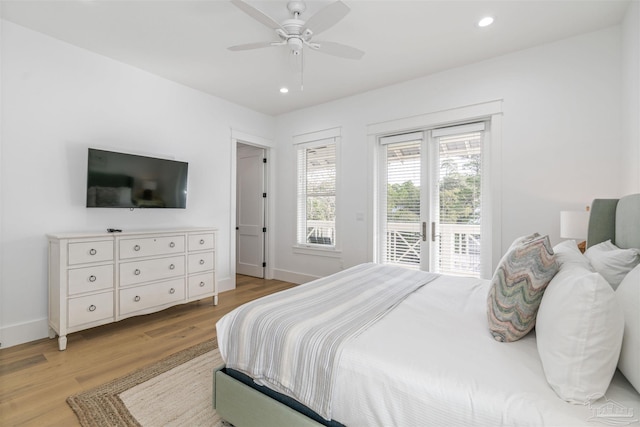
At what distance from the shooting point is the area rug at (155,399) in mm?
1666

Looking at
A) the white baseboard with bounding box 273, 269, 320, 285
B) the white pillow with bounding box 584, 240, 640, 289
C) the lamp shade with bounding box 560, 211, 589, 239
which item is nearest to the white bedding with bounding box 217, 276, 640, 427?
the white pillow with bounding box 584, 240, 640, 289

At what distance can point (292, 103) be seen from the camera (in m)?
4.55

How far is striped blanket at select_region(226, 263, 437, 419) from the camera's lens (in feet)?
4.02

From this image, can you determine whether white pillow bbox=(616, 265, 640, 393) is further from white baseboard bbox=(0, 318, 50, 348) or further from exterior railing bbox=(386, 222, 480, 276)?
white baseboard bbox=(0, 318, 50, 348)

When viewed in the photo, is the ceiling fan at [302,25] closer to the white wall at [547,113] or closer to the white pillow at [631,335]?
the white wall at [547,113]

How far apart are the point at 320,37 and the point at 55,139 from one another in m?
2.78

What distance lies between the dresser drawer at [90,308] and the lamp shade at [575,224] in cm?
415

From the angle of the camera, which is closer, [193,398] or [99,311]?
[193,398]

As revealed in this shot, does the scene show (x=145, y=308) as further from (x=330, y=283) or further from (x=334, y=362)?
(x=334, y=362)

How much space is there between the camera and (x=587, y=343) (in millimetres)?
868

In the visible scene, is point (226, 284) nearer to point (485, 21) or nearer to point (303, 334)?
point (303, 334)

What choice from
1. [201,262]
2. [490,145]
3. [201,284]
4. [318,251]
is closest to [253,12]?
[201,262]

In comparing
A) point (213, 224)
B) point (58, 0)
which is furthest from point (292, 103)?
point (58, 0)

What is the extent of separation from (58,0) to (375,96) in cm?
335
